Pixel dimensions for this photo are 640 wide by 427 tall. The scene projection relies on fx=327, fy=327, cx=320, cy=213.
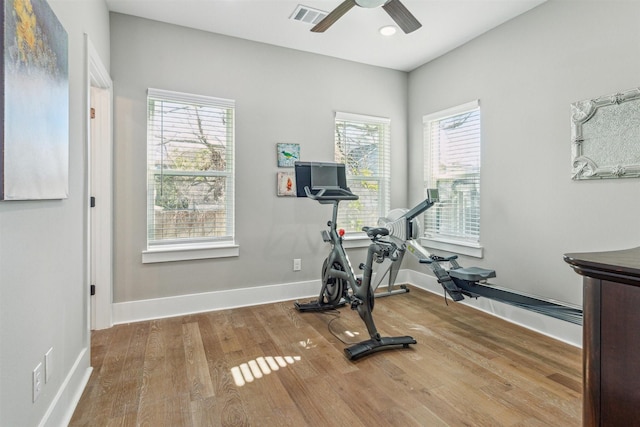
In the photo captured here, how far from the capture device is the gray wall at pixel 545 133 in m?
2.41

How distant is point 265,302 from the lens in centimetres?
362

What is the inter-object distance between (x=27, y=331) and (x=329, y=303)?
8.19 ft

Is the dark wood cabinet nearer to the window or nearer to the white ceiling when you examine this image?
the white ceiling

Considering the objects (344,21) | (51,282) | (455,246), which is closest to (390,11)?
(344,21)

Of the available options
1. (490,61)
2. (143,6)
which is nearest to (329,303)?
(490,61)

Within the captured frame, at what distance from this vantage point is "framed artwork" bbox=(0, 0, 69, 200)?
113 cm

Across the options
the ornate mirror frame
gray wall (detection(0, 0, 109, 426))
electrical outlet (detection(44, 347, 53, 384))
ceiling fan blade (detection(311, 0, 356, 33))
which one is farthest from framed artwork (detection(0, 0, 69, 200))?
the ornate mirror frame

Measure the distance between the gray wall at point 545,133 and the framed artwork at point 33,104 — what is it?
348 cm

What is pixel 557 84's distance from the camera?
2.77 m

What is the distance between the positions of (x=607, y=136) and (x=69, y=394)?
3890 mm

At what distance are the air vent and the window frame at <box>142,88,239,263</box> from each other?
105 centimetres

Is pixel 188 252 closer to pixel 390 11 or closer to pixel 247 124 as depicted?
pixel 247 124

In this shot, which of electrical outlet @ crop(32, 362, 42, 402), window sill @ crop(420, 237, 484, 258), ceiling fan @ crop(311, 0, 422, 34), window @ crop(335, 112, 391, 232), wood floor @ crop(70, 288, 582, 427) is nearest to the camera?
electrical outlet @ crop(32, 362, 42, 402)

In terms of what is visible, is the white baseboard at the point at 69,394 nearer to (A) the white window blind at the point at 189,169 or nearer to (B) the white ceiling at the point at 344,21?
(A) the white window blind at the point at 189,169
